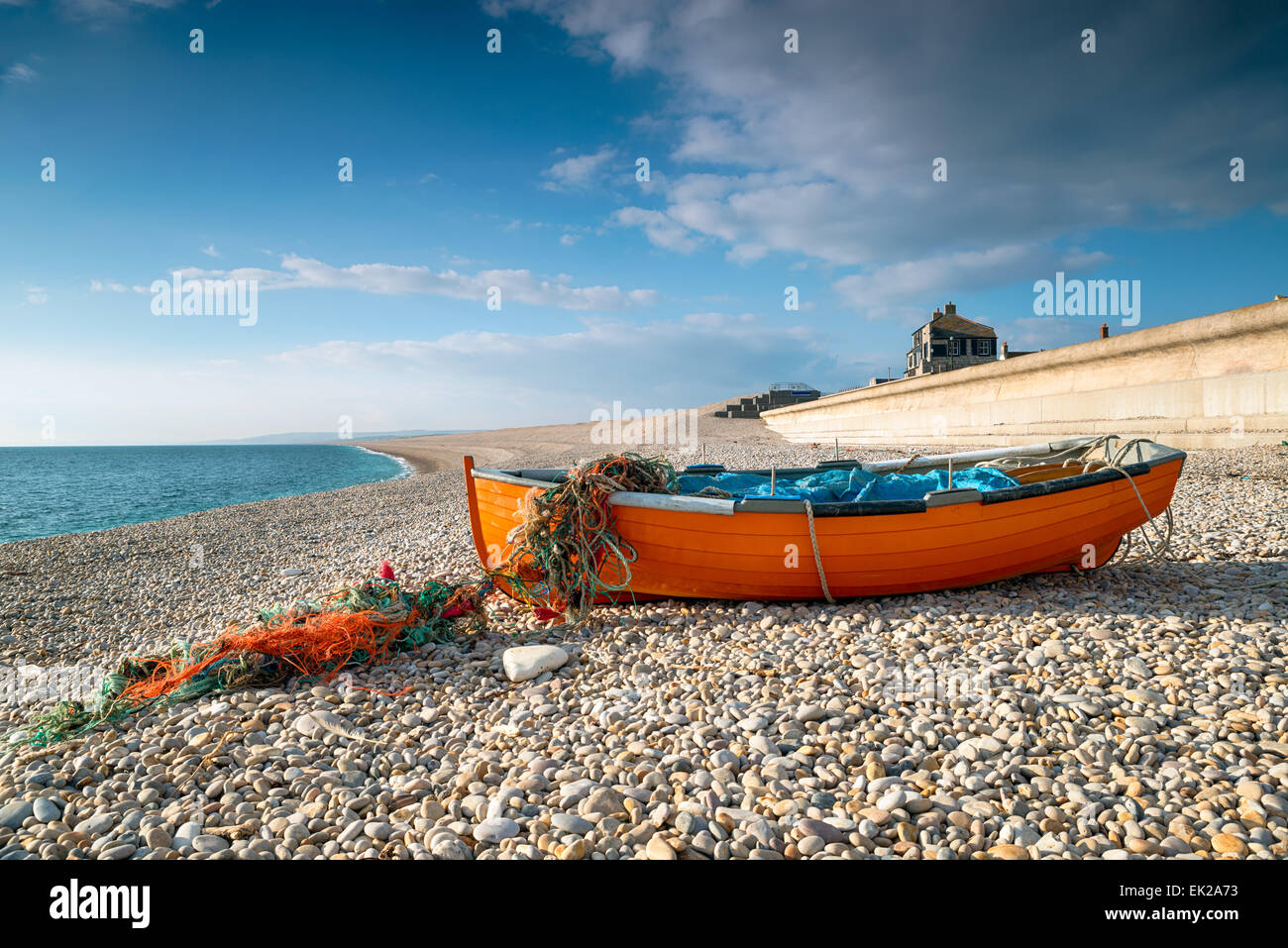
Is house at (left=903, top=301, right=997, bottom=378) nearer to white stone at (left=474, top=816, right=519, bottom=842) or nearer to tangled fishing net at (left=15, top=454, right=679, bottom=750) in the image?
tangled fishing net at (left=15, top=454, right=679, bottom=750)

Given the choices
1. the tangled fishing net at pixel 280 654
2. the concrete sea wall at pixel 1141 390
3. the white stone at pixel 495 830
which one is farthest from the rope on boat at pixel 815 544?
the concrete sea wall at pixel 1141 390

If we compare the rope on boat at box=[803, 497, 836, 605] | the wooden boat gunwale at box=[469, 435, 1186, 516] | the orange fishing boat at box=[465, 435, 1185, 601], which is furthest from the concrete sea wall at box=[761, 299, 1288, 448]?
the rope on boat at box=[803, 497, 836, 605]

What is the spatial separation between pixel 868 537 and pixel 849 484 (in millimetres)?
924

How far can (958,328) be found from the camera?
42.8 metres

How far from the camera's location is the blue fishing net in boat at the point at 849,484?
520 cm

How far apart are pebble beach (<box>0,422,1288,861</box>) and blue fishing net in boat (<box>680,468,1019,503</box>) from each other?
0.91 m

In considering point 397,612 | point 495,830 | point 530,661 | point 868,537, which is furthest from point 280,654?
point 868,537

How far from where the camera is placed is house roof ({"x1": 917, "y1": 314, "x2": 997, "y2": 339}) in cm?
4247

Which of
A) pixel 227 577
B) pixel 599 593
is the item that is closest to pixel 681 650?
pixel 599 593

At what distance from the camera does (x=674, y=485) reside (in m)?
5.44

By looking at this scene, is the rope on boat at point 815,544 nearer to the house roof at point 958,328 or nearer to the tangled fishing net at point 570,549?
the tangled fishing net at point 570,549

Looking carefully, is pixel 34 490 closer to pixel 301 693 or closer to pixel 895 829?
pixel 301 693

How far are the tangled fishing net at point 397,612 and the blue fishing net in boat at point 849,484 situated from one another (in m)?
0.61

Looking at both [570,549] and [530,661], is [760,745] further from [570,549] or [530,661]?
[570,549]
